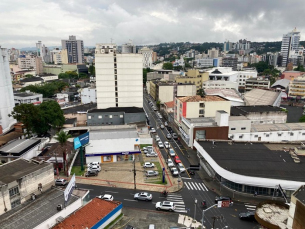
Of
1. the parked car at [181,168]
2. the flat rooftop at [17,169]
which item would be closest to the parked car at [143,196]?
the parked car at [181,168]

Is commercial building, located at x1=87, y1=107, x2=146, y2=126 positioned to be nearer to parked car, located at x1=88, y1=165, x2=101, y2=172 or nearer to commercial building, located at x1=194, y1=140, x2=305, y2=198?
parked car, located at x1=88, y1=165, x2=101, y2=172

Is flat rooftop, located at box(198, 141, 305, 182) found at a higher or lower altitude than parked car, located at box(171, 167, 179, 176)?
higher

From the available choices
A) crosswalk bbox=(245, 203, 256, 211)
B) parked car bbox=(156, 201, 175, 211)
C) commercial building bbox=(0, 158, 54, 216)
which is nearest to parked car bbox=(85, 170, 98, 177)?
A: commercial building bbox=(0, 158, 54, 216)

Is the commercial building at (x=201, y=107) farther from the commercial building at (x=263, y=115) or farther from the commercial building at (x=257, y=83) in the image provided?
the commercial building at (x=257, y=83)

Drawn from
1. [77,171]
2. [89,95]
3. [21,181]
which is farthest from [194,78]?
[21,181]

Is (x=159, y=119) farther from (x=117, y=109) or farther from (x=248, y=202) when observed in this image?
(x=248, y=202)

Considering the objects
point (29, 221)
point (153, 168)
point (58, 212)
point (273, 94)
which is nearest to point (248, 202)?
point (153, 168)
